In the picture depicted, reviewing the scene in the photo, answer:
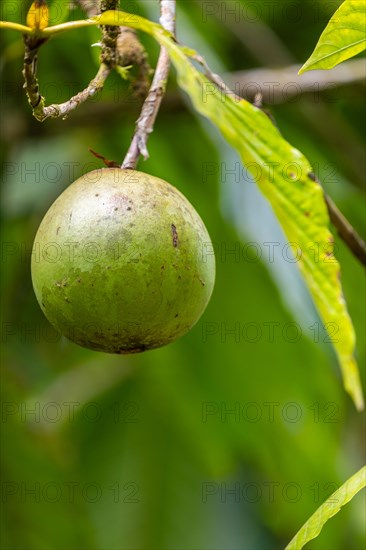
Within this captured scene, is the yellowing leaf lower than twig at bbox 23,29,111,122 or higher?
higher

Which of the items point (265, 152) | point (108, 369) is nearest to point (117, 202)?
point (265, 152)

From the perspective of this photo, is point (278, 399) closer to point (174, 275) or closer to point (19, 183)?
point (19, 183)

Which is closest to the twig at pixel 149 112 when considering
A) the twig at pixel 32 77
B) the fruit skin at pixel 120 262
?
the fruit skin at pixel 120 262

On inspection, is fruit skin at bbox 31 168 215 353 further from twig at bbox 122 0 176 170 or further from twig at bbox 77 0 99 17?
twig at bbox 77 0 99 17

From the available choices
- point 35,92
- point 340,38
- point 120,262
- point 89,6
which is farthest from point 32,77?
point 89,6

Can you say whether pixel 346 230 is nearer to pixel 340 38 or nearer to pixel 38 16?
pixel 340 38

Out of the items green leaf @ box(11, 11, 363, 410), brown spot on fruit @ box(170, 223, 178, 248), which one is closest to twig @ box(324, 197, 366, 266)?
green leaf @ box(11, 11, 363, 410)
